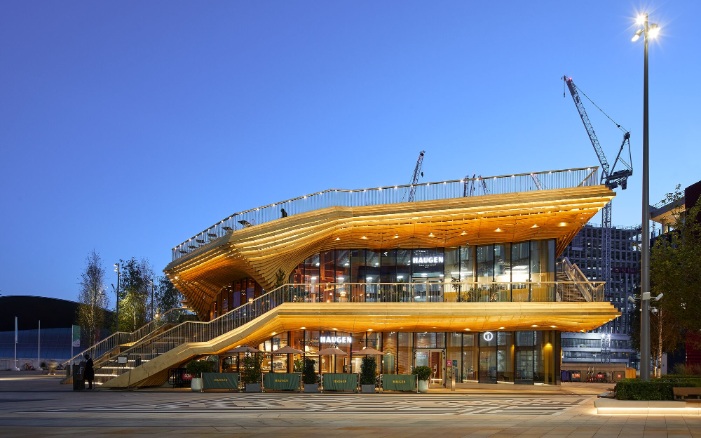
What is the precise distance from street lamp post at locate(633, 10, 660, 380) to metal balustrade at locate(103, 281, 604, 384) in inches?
497

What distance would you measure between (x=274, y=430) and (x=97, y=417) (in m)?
6.69

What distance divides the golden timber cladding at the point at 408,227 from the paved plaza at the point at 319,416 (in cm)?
763

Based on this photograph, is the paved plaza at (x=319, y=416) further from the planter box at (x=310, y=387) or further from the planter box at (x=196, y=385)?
the planter box at (x=310, y=387)

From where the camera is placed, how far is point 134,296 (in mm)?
74438

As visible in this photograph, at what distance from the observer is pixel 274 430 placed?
64.8 ft

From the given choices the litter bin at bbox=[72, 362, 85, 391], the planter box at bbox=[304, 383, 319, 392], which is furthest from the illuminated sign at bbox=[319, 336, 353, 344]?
the litter bin at bbox=[72, 362, 85, 391]

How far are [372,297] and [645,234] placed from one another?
1963 cm

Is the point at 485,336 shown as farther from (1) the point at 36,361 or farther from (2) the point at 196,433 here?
(1) the point at 36,361

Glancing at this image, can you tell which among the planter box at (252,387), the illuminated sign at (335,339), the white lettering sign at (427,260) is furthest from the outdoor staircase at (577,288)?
the planter box at (252,387)

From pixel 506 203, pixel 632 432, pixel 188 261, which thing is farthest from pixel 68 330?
pixel 632 432

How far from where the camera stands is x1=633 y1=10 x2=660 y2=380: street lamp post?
84.0ft

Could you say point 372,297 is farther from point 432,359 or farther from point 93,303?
point 93,303

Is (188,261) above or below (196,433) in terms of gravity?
above

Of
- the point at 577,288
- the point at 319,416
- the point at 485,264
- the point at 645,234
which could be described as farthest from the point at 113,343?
the point at 645,234
